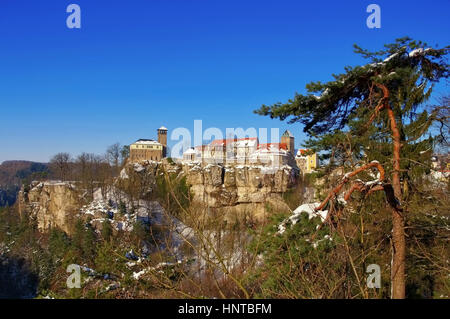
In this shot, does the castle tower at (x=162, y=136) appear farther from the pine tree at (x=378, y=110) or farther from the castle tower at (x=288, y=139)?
the pine tree at (x=378, y=110)

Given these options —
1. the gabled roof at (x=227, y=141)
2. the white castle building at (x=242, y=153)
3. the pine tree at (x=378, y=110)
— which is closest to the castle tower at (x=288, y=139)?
the white castle building at (x=242, y=153)

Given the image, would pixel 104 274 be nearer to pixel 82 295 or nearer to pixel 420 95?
pixel 82 295

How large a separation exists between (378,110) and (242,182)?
100ft

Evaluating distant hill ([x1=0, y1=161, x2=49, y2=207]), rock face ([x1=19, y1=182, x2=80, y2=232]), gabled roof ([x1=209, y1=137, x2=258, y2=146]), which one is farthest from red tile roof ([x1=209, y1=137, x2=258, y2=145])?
distant hill ([x1=0, y1=161, x2=49, y2=207])

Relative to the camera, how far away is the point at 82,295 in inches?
214

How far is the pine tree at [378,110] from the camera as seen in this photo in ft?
14.8

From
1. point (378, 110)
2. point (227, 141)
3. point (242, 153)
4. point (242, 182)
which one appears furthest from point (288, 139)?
point (378, 110)

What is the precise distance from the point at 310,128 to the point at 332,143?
0.85m

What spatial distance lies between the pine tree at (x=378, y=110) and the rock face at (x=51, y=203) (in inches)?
1260

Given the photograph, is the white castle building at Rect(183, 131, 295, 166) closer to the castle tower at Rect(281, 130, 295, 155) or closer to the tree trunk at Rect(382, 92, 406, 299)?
the castle tower at Rect(281, 130, 295, 155)

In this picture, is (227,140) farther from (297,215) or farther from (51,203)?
(297,215)

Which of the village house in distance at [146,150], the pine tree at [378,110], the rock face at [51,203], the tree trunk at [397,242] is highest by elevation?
the village house in distance at [146,150]

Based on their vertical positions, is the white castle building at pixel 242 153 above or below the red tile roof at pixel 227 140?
below

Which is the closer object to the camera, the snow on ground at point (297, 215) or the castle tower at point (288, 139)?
the snow on ground at point (297, 215)
